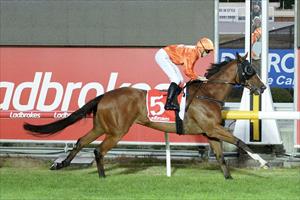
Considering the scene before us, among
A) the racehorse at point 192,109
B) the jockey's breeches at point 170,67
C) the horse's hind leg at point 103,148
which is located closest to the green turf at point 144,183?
the horse's hind leg at point 103,148

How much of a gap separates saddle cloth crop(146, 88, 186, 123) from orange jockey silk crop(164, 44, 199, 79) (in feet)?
1.36

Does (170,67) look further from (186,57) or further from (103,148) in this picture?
(103,148)

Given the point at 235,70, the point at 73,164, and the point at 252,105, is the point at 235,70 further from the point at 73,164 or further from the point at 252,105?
the point at 73,164

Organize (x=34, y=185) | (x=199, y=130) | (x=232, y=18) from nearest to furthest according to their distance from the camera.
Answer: (x=34, y=185)
(x=199, y=130)
(x=232, y=18)

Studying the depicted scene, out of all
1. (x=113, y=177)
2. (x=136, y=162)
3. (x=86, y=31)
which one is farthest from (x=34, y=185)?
(x=86, y=31)

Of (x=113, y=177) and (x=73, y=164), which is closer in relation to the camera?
(x=113, y=177)

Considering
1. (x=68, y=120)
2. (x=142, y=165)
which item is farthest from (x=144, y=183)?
(x=142, y=165)

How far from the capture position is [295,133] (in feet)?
36.6

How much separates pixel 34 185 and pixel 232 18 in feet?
18.2

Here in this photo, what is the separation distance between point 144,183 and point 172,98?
1.27 m

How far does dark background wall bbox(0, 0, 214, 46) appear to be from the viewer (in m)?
11.4

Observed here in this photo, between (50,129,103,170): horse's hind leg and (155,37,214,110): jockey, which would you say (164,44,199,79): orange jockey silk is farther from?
(50,129,103,170): horse's hind leg

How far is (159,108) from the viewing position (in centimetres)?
945

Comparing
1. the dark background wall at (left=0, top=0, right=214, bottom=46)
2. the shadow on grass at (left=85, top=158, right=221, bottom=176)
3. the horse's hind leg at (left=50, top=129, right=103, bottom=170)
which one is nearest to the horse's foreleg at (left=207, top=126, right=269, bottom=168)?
the shadow on grass at (left=85, top=158, right=221, bottom=176)
